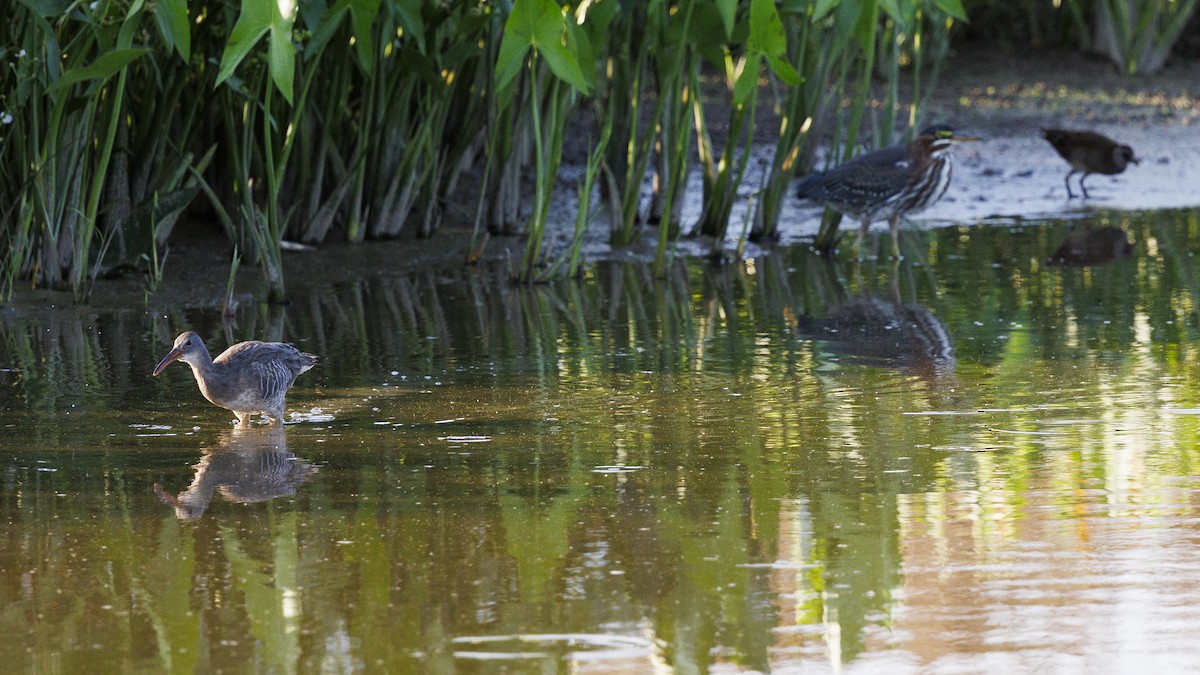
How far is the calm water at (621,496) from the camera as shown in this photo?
11.3 ft

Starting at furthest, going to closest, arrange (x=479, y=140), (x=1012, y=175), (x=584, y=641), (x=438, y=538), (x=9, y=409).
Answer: (x=1012, y=175) < (x=479, y=140) < (x=9, y=409) < (x=438, y=538) < (x=584, y=641)

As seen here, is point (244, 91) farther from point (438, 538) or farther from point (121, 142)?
point (438, 538)

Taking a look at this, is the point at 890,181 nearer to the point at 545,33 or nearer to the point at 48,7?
the point at 545,33

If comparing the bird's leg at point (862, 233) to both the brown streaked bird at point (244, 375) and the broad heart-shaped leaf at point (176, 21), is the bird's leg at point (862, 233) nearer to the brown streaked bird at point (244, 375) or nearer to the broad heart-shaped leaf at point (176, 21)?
the broad heart-shaped leaf at point (176, 21)

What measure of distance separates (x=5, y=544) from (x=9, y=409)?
5.81 ft

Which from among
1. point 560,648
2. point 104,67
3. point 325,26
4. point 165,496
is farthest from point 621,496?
point 325,26

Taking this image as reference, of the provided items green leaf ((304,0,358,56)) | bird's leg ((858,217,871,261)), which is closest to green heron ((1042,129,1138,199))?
bird's leg ((858,217,871,261))

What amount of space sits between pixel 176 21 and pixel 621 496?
9.68ft

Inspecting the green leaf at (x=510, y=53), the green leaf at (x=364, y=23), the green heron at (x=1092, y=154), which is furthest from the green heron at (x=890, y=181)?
the green leaf at (x=364, y=23)

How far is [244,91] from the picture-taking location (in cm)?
770

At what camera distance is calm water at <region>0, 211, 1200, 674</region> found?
3.45 m

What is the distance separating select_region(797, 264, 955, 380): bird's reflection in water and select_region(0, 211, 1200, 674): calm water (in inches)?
1.2

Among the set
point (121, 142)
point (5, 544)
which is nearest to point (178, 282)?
point (121, 142)

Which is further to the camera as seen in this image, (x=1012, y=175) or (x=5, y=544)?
(x=1012, y=175)
